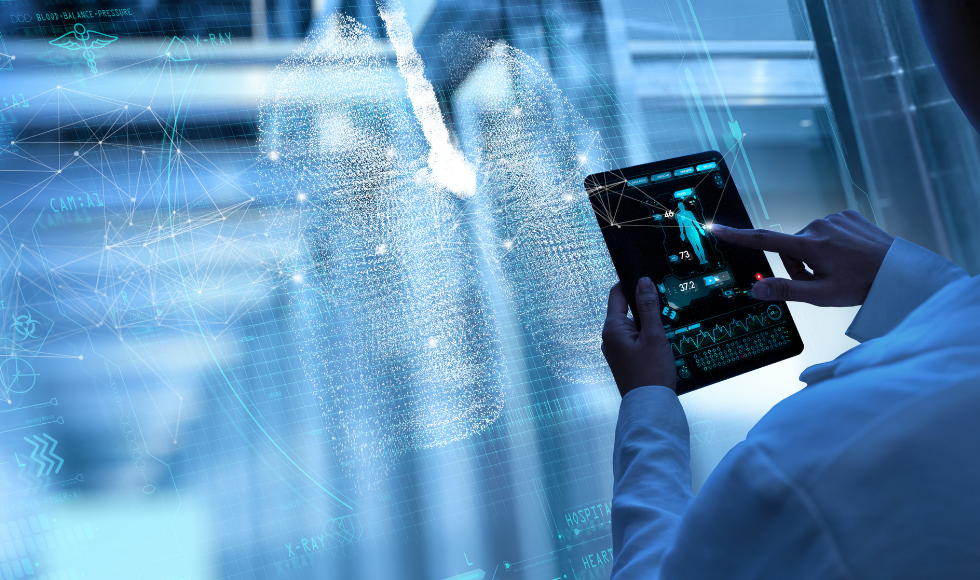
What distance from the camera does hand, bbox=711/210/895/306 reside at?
58 cm

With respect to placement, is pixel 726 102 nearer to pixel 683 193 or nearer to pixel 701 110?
pixel 701 110

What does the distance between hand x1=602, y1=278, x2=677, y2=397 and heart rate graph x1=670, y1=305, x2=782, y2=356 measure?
5cm

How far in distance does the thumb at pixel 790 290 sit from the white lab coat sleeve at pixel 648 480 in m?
0.16

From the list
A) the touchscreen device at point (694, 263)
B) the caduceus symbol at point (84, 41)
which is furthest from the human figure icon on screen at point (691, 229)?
the caduceus symbol at point (84, 41)

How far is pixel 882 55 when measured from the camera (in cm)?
93

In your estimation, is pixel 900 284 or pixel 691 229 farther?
pixel 691 229

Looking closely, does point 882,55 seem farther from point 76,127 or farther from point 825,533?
point 76,127

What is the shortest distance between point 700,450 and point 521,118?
526mm

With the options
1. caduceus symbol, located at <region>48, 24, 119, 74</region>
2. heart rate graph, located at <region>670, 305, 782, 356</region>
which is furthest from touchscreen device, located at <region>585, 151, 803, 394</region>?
caduceus symbol, located at <region>48, 24, 119, 74</region>

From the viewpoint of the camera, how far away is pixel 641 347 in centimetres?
56

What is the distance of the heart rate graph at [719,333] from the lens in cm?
63

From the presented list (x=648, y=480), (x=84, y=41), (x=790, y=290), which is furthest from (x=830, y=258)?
(x=84, y=41)

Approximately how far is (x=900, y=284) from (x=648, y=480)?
1.11 ft

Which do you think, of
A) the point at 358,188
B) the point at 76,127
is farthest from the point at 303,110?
the point at 76,127
